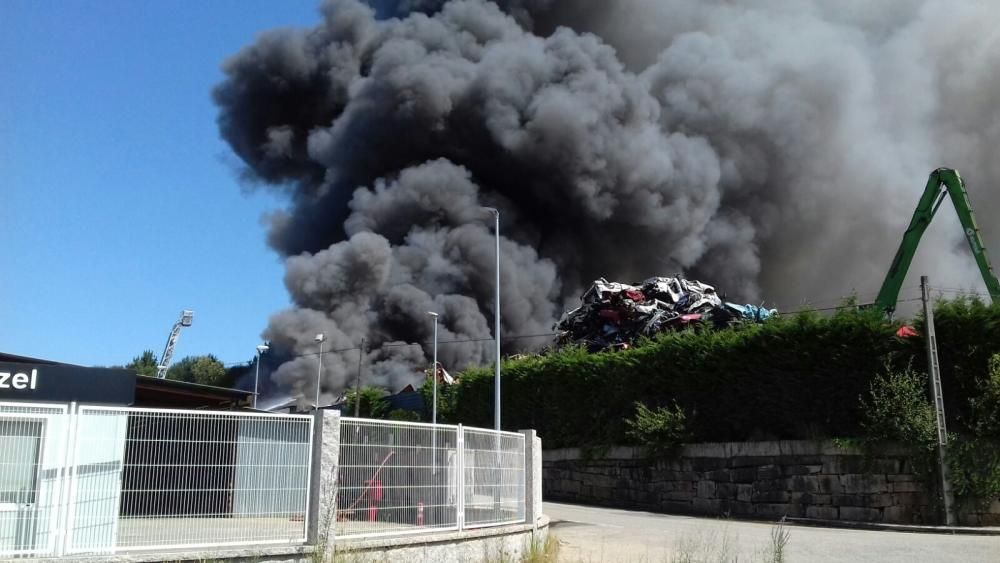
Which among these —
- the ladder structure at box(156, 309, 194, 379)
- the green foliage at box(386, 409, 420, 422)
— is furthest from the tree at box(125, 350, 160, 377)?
the green foliage at box(386, 409, 420, 422)

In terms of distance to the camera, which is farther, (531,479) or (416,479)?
(531,479)

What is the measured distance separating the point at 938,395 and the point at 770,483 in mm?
4276

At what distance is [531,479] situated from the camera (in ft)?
38.9

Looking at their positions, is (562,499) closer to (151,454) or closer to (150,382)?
(150,382)

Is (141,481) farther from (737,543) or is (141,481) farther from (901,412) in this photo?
(901,412)

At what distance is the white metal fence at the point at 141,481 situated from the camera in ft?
23.9

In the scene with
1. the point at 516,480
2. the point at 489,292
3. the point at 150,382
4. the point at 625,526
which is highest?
the point at 489,292

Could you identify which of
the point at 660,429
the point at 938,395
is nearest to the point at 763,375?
the point at 660,429

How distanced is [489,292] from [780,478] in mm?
42200

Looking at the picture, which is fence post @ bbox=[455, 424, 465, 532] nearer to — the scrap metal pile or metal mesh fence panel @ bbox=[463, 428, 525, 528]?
metal mesh fence panel @ bbox=[463, 428, 525, 528]

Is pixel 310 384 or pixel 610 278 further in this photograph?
pixel 610 278

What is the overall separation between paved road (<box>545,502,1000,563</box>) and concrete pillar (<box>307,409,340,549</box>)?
13.3ft

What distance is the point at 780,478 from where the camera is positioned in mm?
19406

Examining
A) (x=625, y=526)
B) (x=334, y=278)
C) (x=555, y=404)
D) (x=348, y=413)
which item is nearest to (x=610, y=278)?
(x=334, y=278)
